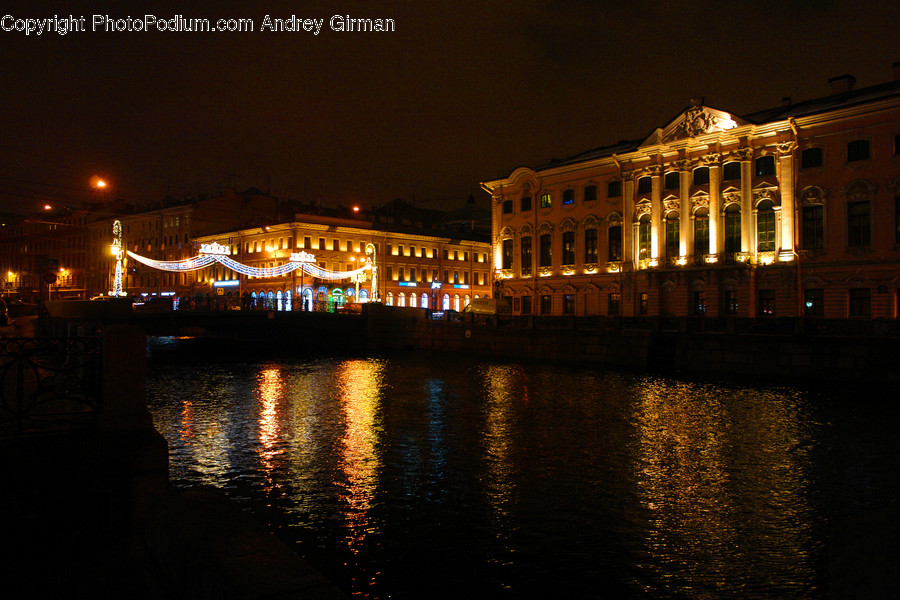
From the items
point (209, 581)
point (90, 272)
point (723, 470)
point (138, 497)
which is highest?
point (90, 272)

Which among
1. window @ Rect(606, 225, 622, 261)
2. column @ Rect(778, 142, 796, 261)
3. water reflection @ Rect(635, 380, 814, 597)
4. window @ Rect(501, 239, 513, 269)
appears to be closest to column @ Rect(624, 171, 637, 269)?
window @ Rect(606, 225, 622, 261)

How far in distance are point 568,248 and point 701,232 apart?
1111 centimetres

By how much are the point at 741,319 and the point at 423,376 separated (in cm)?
1573

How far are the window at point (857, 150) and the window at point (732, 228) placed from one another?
7.09m

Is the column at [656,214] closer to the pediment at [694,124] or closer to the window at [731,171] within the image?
the pediment at [694,124]

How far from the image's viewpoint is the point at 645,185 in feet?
164

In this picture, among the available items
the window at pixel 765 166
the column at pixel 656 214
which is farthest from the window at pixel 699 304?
the window at pixel 765 166

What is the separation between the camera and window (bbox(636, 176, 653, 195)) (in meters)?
49.8

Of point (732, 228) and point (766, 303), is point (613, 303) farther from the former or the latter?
point (766, 303)

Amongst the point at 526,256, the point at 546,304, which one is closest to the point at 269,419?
the point at 546,304

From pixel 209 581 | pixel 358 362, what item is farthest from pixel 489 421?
pixel 358 362

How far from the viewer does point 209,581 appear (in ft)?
12.5

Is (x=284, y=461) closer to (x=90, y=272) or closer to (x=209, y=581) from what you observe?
(x=209, y=581)

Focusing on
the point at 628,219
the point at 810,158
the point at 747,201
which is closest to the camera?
the point at 810,158
